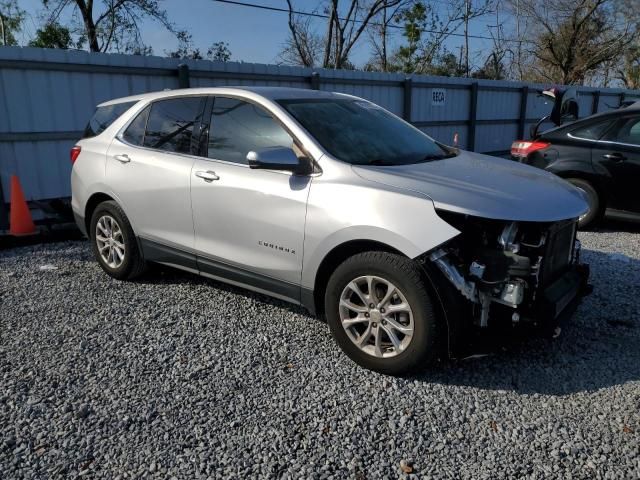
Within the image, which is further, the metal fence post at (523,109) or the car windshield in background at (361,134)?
the metal fence post at (523,109)

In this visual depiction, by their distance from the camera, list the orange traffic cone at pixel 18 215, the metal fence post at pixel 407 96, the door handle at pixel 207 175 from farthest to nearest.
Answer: the metal fence post at pixel 407 96 < the orange traffic cone at pixel 18 215 < the door handle at pixel 207 175

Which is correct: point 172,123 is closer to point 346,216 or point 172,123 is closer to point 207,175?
point 207,175

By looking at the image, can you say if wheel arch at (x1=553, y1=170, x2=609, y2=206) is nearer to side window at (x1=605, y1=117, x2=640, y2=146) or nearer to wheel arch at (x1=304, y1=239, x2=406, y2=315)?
side window at (x1=605, y1=117, x2=640, y2=146)

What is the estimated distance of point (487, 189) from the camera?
3238 mm

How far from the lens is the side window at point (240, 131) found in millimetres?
3830

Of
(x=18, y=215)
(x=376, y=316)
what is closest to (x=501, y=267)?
(x=376, y=316)

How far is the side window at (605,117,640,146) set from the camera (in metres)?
6.49

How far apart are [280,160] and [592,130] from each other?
5.05m

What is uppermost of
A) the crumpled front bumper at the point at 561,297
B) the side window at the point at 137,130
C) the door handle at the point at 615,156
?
the side window at the point at 137,130

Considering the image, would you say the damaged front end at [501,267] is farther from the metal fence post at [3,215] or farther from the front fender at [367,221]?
the metal fence post at [3,215]

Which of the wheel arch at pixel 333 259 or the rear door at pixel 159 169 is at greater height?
the rear door at pixel 159 169

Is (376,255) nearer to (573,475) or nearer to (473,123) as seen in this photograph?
(573,475)

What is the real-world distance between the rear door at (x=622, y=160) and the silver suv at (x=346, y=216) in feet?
10.2

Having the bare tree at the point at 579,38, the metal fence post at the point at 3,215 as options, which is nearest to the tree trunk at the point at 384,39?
the bare tree at the point at 579,38
